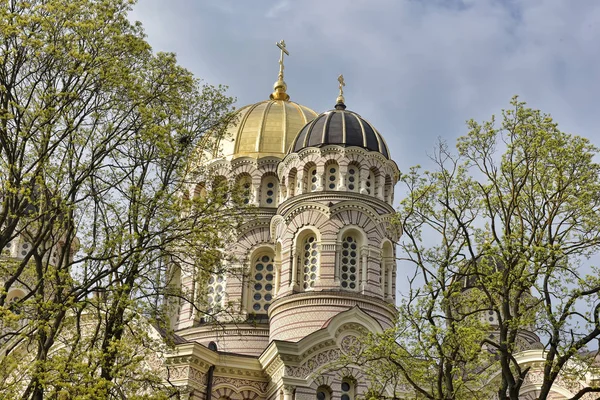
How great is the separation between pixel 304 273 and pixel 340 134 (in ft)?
17.2

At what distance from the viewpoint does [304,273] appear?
27.3 m

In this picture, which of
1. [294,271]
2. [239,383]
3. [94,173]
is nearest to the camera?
[94,173]

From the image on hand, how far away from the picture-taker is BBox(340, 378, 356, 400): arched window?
24094 millimetres

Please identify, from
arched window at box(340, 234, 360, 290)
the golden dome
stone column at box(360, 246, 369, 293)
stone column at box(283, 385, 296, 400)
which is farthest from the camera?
the golden dome

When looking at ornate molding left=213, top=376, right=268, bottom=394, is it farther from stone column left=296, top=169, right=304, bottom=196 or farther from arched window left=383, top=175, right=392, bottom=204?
arched window left=383, top=175, right=392, bottom=204

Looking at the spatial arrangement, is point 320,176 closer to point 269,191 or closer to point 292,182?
point 292,182

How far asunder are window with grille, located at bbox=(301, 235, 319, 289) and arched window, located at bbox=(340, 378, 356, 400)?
370 cm

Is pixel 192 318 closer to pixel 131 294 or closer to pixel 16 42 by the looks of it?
pixel 131 294

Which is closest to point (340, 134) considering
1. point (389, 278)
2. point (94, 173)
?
point (389, 278)

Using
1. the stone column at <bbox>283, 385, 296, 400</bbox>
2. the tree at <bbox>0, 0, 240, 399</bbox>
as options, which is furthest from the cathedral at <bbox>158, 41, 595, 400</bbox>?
the tree at <bbox>0, 0, 240, 399</bbox>

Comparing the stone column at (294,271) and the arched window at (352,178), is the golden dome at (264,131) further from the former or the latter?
the stone column at (294,271)

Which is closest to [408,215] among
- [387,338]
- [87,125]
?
[387,338]

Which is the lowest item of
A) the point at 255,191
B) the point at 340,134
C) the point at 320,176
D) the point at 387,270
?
the point at 387,270

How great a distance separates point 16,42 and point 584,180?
1084 centimetres
